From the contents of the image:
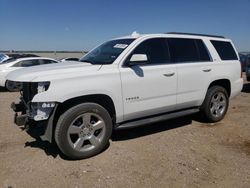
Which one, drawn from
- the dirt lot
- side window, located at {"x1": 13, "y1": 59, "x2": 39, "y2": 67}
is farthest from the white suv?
side window, located at {"x1": 13, "y1": 59, "x2": 39, "y2": 67}

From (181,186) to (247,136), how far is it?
8.57 ft

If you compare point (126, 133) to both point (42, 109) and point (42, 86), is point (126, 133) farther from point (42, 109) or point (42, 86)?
point (42, 86)

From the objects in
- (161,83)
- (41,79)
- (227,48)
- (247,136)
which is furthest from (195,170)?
(227,48)

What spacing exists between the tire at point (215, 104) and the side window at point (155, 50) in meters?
1.49

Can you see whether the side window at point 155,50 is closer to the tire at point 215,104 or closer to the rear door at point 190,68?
the rear door at point 190,68

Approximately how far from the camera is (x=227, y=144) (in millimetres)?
5176

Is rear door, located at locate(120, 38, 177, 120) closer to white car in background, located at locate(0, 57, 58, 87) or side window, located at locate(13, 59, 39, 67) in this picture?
white car in background, located at locate(0, 57, 58, 87)

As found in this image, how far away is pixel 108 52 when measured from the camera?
526 cm

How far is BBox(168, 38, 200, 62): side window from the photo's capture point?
555 centimetres

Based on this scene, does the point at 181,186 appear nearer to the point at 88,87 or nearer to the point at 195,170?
the point at 195,170

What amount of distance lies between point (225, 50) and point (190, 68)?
4.91ft

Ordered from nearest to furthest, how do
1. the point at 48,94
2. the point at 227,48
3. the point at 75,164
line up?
the point at 48,94 → the point at 75,164 → the point at 227,48

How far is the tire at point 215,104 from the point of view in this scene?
20.4 feet

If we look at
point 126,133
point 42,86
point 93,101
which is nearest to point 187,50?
point 126,133
